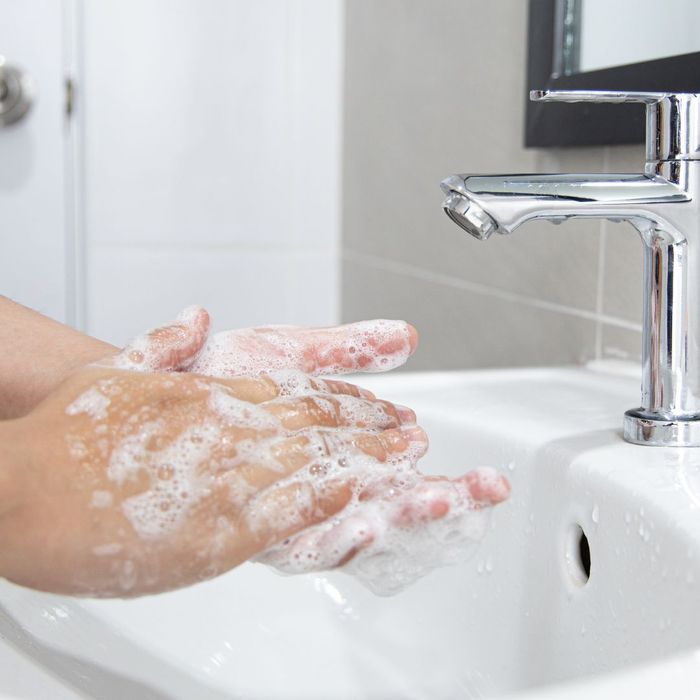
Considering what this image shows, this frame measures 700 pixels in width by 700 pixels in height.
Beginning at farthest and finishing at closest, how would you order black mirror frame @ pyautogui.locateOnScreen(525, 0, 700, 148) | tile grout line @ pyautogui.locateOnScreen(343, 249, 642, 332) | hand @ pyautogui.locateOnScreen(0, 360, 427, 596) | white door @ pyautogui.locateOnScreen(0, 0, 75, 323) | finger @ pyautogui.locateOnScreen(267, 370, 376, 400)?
white door @ pyautogui.locateOnScreen(0, 0, 75, 323)
tile grout line @ pyautogui.locateOnScreen(343, 249, 642, 332)
black mirror frame @ pyautogui.locateOnScreen(525, 0, 700, 148)
finger @ pyautogui.locateOnScreen(267, 370, 376, 400)
hand @ pyautogui.locateOnScreen(0, 360, 427, 596)

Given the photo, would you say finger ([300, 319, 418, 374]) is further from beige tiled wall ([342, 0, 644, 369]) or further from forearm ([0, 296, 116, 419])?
beige tiled wall ([342, 0, 644, 369])

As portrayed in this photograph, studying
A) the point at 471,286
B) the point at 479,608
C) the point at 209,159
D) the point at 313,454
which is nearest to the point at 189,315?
the point at 313,454

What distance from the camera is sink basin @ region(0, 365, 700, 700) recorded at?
0.48 m

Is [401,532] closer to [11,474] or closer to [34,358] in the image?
[11,474]

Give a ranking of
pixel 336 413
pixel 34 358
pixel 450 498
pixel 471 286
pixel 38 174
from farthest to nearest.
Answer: pixel 38 174, pixel 471 286, pixel 34 358, pixel 336 413, pixel 450 498

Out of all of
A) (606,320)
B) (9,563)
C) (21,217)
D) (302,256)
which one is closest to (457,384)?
(606,320)

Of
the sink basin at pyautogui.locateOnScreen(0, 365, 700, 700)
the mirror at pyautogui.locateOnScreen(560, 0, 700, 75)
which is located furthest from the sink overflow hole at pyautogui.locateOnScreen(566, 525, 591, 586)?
the mirror at pyautogui.locateOnScreen(560, 0, 700, 75)

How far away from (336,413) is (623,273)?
1.13ft

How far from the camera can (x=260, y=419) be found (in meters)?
0.46

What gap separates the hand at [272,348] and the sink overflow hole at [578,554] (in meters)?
0.13

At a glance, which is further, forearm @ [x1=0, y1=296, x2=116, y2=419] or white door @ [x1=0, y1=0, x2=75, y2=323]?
white door @ [x1=0, y1=0, x2=75, y2=323]

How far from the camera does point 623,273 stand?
754 mm

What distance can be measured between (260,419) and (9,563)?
123mm

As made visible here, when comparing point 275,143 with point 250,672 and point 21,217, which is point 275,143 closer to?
point 21,217
